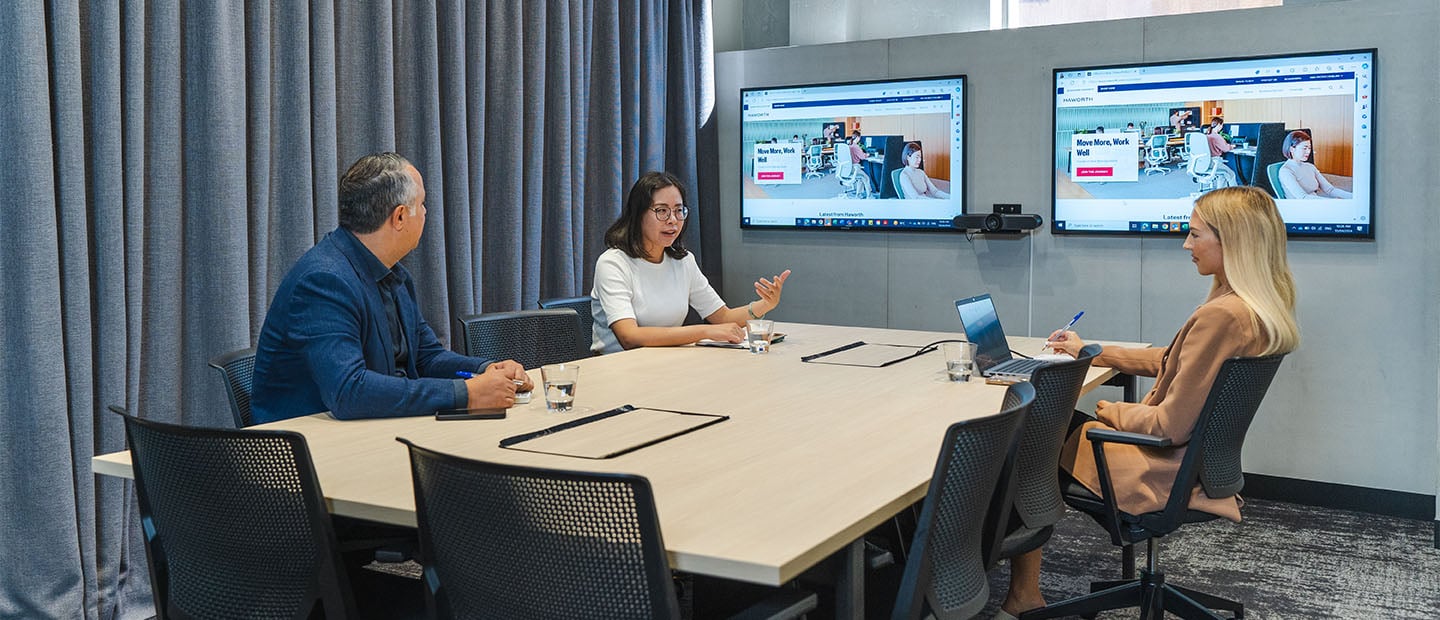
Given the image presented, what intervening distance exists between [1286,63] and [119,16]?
4120 millimetres

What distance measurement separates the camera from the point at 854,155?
5.63 metres

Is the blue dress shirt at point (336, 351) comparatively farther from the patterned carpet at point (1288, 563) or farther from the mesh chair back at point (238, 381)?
the patterned carpet at point (1288, 563)

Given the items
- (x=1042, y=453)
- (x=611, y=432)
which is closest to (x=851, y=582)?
(x=611, y=432)

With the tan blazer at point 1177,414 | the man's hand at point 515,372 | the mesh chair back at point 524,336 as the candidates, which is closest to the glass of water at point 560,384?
the man's hand at point 515,372

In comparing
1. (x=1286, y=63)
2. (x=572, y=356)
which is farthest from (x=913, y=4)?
(x=572, y=356)

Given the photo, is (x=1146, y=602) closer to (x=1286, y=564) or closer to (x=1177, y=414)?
(x=1177, y=414)

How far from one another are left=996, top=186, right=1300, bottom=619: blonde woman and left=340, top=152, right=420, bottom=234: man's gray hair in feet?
5.83

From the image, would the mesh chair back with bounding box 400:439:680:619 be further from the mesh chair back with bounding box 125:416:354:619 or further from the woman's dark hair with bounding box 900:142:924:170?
the woman's dark hair with bounding box 900:142:924:170

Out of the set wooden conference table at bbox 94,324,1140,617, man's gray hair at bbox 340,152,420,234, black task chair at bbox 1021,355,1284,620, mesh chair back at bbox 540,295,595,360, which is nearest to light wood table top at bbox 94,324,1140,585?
wooden conference table at bbox 94,324,1140,617

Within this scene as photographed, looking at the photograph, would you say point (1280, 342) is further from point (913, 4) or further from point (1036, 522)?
point (913, 4)

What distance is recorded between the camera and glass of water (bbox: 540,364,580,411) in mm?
2643

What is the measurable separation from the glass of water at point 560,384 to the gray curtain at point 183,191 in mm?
1480

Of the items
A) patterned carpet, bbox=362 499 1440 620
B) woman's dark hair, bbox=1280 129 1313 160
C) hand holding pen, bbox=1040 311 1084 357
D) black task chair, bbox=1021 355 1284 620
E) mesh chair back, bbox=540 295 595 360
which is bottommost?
patterned carpet, bbox=362 499 1440 620

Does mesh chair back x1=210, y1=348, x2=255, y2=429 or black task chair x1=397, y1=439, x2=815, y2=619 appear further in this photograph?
mesh chair back x1=210, y1=348, x2=255, y2=429
